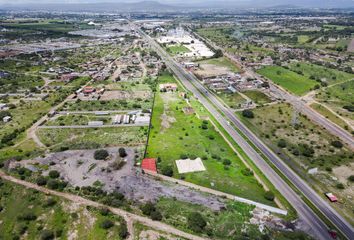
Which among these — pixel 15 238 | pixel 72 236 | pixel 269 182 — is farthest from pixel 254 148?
pixel 15 238

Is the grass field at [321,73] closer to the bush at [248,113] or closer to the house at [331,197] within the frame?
the bush at [248,113]

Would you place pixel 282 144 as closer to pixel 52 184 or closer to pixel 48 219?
pixel 52 184

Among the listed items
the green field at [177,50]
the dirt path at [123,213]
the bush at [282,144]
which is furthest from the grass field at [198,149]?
the green field at [177,50]

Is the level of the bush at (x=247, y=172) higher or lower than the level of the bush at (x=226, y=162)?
lower

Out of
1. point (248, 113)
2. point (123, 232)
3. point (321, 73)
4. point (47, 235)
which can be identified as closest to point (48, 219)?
point (47, 235)

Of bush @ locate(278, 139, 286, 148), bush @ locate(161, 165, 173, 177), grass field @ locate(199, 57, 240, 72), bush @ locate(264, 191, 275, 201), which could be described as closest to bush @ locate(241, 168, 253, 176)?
bush @ locate(264, 191, 275, 201)
